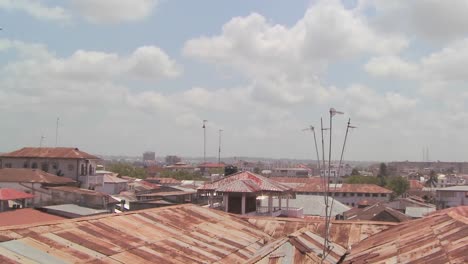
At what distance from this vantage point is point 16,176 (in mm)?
45094

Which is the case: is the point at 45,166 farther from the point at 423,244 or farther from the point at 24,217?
the point at 423,244

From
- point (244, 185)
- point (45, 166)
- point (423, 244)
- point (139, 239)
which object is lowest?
point (139, 239)

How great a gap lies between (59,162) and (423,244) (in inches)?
2009

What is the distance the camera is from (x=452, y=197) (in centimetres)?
6956

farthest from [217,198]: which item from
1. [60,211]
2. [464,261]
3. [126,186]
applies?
[126,186]

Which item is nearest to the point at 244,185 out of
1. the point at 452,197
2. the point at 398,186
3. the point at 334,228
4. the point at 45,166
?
the point at 334,228

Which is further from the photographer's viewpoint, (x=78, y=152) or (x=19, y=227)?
(x=78, y=152)

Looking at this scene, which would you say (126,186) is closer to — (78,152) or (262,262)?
(78,152)

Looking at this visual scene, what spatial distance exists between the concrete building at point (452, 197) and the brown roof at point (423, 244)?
2358 inches

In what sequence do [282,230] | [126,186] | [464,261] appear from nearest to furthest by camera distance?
[464,261] → [282,230] → [126,186]

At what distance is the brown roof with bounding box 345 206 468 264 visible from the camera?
1034 cm

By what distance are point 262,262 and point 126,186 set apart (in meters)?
66.5

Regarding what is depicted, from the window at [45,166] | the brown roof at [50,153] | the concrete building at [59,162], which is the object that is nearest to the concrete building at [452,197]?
the concrete building at [59,162]

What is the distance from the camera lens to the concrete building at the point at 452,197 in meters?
68.9
